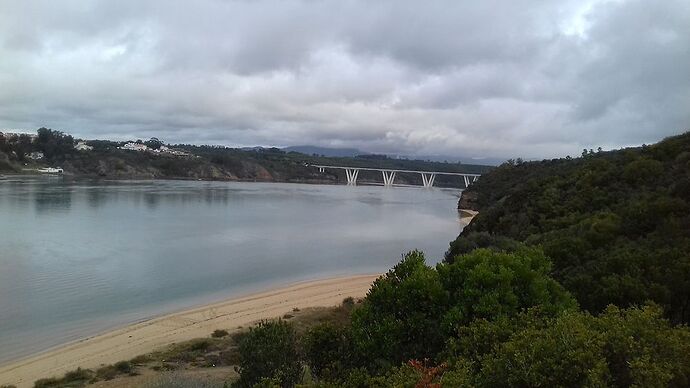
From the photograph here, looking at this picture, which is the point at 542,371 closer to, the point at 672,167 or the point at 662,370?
the point at 662,370

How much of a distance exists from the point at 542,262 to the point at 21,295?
2176cm

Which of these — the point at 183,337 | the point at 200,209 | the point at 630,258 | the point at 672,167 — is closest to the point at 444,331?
the point at 630,258

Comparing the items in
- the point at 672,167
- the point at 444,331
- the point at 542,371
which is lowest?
the point at 444,331

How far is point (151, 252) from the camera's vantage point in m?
34.7

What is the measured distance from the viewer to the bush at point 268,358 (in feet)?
27.1

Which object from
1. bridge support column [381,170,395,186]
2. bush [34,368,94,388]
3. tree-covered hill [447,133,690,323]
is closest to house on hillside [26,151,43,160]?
bridge support column [381,170,395,186]

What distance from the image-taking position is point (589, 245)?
14008mm

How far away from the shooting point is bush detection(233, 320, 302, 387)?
8.27 meters

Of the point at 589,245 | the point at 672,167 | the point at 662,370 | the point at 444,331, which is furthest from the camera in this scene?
the point at 672,167

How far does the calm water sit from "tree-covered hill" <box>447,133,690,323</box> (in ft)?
39.3

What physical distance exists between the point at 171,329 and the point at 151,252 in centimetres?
1742

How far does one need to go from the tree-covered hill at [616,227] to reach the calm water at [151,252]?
39.3 feet

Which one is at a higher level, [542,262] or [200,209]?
[542,262]

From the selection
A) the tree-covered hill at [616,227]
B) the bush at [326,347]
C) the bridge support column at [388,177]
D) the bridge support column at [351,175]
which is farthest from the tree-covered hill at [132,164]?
the bush at [326,347]
